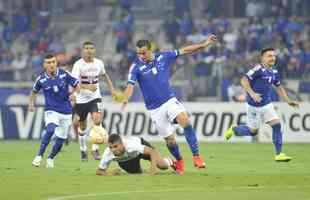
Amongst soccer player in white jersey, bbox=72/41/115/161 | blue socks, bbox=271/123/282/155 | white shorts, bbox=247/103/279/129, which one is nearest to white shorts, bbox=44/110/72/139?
soccer player in white jersey, bbox=72/41/115/161

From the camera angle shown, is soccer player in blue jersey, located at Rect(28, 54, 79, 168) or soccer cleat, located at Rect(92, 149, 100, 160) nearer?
soccer player in blue jersey, located at Rect(28, 54, 79, 168)

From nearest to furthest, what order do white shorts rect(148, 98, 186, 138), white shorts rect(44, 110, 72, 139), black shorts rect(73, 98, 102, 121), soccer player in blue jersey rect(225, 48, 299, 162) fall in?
white shorts rect(148, 98, 186, 138) → white shorts rect(44, 110, 72, 139) → soccer player in blue jersey rect(225, 48, 299, 162) → black shorts rect(73, 98, 102, 121)

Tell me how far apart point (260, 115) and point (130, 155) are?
17.9ft

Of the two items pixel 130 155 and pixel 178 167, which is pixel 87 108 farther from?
pixel 130 155

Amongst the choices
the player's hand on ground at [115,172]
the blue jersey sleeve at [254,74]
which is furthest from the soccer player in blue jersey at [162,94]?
the blue jersey sleeve at [254,74]

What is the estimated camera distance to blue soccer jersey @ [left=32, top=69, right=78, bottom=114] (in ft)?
63.3

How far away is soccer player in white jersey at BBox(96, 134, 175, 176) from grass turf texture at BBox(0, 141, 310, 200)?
0.61 ft

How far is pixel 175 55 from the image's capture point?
57.7 feet

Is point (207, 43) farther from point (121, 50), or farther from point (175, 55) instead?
point (121, 50)

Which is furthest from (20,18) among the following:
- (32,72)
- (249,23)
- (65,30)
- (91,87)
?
(91,87)

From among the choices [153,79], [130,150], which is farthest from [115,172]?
[153,79]

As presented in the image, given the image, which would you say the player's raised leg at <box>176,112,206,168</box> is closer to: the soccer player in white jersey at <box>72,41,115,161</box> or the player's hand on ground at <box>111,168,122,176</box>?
the player's hand on ground at <box>111,168,122,176</box>

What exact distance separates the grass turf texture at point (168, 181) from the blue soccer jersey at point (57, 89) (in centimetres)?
112

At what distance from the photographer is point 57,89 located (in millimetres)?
19328
